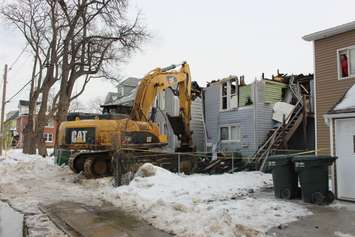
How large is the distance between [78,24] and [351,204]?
24.2 m

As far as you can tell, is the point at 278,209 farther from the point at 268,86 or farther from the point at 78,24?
the point at 78,24

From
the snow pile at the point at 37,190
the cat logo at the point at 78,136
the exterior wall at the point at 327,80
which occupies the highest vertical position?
the exterior wall at the point at 327,80

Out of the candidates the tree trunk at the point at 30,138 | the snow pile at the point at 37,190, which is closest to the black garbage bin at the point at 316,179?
the snow pile at the point at 37,190

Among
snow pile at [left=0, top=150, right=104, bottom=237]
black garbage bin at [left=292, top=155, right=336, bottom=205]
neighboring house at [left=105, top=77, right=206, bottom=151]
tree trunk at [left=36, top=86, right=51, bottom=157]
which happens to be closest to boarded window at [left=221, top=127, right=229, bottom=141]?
neighboring house at [left=105, top=77, right=206, bottom=151]

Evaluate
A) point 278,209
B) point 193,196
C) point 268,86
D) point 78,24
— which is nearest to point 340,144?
point 278,209

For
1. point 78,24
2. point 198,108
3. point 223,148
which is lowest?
point 223,148

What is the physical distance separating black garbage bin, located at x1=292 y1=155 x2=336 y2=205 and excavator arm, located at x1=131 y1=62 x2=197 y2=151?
29.9 feet

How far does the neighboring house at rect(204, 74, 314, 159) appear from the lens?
20.5 metres

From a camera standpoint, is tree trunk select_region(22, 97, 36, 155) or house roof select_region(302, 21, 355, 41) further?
tree trunk select_region(22, 97, 36, 155)

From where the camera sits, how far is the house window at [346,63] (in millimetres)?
13609

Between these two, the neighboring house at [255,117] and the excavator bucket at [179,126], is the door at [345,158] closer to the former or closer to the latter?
the neighboring house at [255,117]

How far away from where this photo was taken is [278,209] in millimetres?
9203

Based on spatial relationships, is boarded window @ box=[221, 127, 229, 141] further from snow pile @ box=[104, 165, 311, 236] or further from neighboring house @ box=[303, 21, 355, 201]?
neighboring house @ box=[303, 21, 355, 201]

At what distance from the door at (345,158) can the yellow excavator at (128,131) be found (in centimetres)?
799
